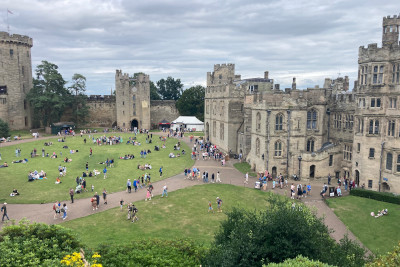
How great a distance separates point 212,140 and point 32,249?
4814 cm

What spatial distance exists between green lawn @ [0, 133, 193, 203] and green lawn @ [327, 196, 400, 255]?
19993mm

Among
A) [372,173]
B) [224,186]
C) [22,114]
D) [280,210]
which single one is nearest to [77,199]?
[224,186]

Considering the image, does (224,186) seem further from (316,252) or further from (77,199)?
(316,252)

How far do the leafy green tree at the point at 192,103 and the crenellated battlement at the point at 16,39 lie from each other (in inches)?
1526

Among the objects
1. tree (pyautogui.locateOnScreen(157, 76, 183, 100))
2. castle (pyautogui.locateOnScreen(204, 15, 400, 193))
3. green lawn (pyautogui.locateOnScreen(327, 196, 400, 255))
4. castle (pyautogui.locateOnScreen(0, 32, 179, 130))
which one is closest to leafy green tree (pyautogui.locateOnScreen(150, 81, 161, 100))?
tree (pyautogui.locateOnScreen(157, 76, 183, 100))

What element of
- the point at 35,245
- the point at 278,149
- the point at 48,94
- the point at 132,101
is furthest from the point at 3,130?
the point at 35,245

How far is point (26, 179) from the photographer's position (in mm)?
34688

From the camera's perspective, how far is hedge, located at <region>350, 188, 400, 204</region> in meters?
28.8

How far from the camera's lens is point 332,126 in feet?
130

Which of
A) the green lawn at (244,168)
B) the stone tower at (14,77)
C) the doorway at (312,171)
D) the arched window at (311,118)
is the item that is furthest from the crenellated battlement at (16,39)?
the doorway at (312,171)

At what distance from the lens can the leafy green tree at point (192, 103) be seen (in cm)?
8312

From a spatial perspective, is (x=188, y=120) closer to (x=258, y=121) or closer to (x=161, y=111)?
(x=161, y=111)

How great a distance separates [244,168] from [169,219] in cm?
1947

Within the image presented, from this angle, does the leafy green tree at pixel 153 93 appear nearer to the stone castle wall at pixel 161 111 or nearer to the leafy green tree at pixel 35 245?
the stone castle wall at pixel 161 111
